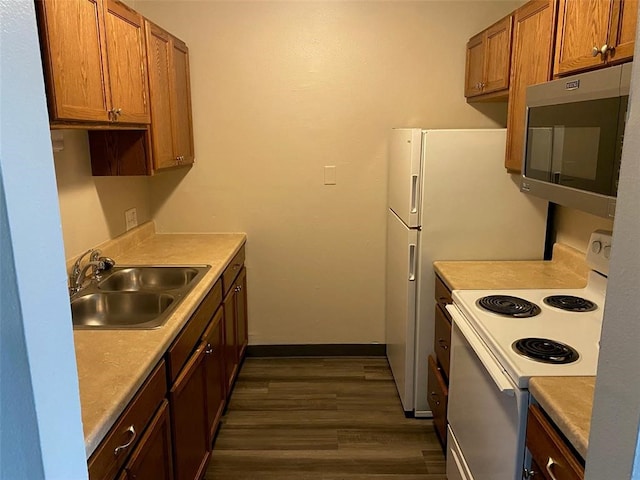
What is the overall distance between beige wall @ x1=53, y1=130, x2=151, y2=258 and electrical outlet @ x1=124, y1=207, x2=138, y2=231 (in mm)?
41

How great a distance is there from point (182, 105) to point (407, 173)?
1.40 metres

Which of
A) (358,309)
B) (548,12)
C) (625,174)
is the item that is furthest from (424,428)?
(625,174)

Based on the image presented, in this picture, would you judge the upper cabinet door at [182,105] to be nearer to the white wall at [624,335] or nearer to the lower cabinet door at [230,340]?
the lower cabinet door at [230,340]

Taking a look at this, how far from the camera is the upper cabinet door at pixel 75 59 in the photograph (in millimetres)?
1561

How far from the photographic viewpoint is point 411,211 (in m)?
2.63

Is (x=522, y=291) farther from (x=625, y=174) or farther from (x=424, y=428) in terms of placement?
(x=625, y=174)

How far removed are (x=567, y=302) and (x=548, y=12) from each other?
1.17m

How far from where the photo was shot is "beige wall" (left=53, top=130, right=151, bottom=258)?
232 centimetres

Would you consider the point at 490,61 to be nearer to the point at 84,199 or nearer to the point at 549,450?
the point at 549,450

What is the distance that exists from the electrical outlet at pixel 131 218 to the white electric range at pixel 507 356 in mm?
1933

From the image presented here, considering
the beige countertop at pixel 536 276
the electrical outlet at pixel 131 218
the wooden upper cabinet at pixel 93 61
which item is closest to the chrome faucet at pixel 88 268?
the electrical outlet at pixel 131 218

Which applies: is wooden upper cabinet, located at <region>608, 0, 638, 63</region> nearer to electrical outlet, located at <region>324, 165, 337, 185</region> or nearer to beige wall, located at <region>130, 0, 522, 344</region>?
beige wall, located at <region>130, 0, 522, 344</region>

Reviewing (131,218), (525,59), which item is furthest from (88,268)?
(525,59)

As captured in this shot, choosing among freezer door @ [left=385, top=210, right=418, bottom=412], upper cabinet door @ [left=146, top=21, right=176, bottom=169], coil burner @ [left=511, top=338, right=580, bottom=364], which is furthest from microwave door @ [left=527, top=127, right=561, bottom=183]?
upper cabinet door @ [left=146, top=21, right=176, bottom=169]
